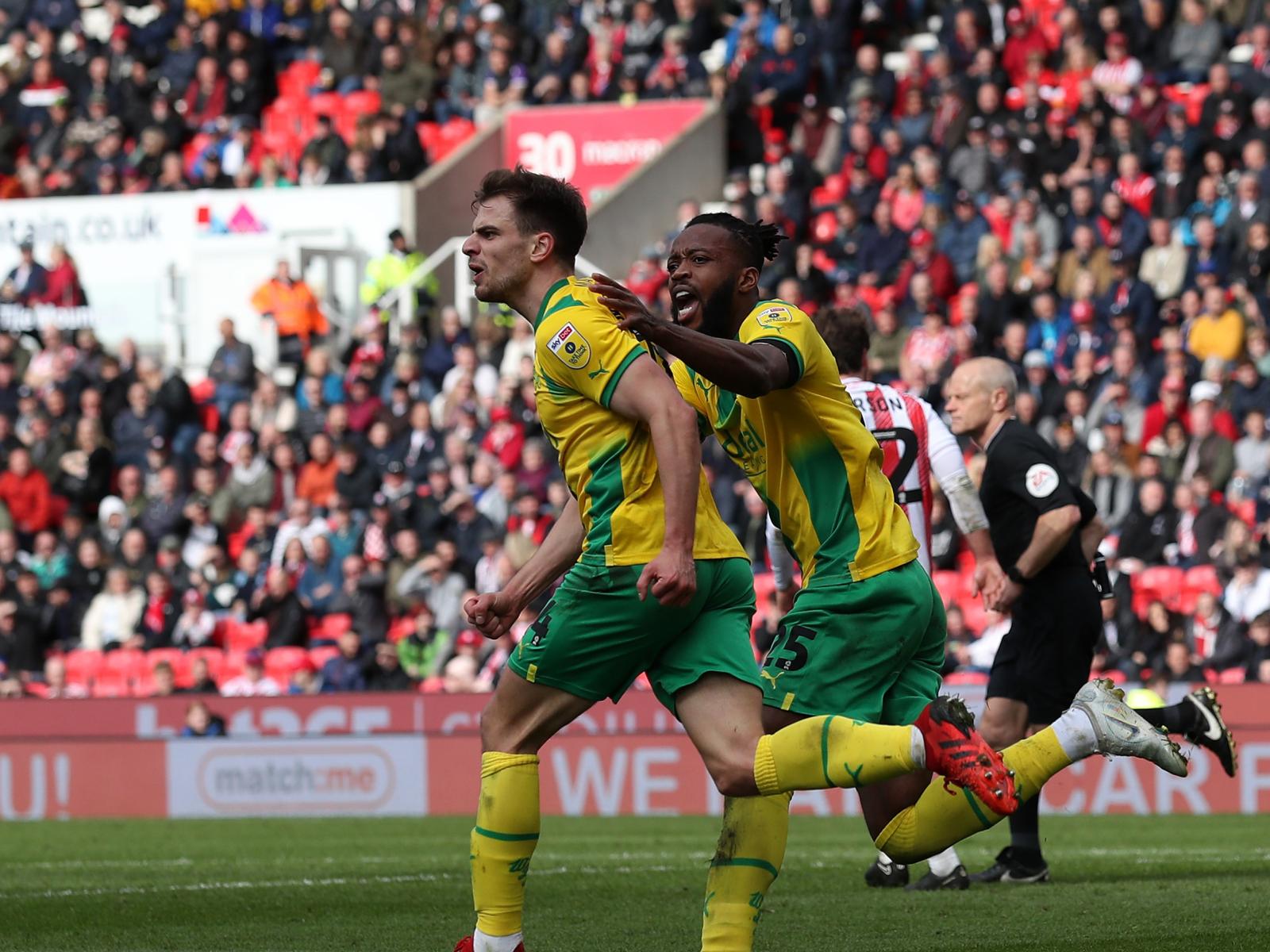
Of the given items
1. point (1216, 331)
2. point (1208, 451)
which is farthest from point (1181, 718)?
point (1216, 331)

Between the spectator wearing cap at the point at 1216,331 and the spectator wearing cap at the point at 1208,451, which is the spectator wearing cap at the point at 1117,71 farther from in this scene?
the spectator wearing cap at the point at 1208,451

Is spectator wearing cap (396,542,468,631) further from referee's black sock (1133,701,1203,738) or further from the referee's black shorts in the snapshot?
referee's black sock (1133,701,1203,738)

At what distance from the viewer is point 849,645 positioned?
631cm

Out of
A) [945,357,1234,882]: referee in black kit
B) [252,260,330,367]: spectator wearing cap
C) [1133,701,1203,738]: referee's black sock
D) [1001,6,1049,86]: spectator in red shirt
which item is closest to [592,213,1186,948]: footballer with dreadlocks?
[1133,701,1203,738]: referee's black sock

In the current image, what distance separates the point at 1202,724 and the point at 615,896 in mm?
2527

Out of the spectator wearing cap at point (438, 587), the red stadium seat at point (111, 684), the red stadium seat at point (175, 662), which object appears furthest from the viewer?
the red stadium seat at point (111, 684)

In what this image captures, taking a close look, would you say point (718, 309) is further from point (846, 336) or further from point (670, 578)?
point (846, 336)

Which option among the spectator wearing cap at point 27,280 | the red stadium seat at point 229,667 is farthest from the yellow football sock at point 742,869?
the spectator wearing cap at point 27,280

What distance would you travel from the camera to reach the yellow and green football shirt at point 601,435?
595cm

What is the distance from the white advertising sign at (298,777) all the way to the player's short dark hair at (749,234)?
10617mm

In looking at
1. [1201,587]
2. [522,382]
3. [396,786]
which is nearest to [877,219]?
[522,382]

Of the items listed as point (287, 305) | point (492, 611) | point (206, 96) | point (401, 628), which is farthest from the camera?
point (206, 96)

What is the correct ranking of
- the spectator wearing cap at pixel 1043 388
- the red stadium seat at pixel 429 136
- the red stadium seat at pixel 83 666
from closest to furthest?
the spectator wearing cap at pixel 1043 388
the red stadium seat at pixel 83 666
the red stadium seat at pixel 429 136

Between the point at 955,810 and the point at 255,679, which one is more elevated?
the point at 955,810
